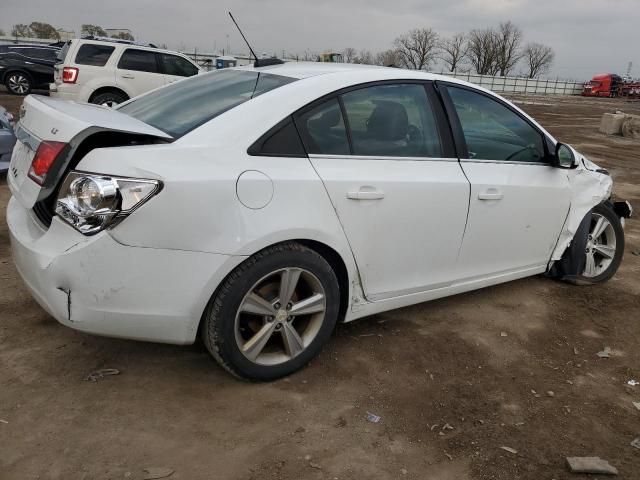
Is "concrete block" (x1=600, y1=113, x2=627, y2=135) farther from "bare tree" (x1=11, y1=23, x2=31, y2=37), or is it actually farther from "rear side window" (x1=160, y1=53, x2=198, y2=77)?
"bare tree" (x1=11, y1=23, x2=31, y2=37)

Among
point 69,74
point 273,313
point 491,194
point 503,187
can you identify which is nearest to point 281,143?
point 273,313

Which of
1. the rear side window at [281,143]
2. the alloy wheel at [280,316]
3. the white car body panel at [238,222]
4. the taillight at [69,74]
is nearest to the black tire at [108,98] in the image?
the taillight at [69,74]

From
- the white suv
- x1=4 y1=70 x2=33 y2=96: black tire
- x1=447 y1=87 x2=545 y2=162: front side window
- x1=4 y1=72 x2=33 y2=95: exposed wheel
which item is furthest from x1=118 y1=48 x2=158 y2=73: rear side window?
x1=447 y1=87 x2=545 y2=162: front side window

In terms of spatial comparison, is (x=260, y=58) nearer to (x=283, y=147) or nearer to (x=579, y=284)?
(x=283, y=147)

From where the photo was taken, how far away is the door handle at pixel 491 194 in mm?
3337

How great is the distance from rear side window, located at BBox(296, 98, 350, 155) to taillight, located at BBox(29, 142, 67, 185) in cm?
110

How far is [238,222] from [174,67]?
35.4 ft

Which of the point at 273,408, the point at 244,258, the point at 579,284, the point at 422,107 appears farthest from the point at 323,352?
the point at 579,284

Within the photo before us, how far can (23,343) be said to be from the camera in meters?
3.05

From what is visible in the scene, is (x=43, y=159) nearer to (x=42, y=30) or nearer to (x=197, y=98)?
(x=197, y=98)

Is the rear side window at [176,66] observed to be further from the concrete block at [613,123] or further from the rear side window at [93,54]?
the concrete block at [613,123]

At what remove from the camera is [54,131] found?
97.9 inches

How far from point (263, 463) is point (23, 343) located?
1625 millimetres

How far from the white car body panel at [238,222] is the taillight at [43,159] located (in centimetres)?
5
